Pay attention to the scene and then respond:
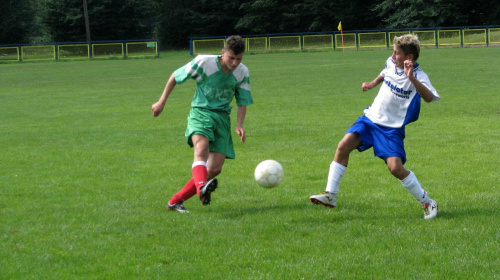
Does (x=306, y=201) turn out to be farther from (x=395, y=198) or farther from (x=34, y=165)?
(x=34, y=165)

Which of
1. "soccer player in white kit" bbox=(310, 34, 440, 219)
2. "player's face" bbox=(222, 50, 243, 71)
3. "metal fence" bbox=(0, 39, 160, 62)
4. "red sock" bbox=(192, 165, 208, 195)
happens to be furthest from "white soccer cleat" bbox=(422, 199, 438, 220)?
"metal fence" bbox=(0, 39, 160, 62)

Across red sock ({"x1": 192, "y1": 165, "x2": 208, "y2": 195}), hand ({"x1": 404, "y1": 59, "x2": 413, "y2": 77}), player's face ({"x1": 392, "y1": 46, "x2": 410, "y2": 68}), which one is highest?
player's face ({"x1": 392, "y1": 46, "x2": 410, "y2": 68})

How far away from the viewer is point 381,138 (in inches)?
236

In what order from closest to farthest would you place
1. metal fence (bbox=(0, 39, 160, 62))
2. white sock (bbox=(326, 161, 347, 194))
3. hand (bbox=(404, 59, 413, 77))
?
1. hand (bbox=(404, 59, 413, 77))
2. white sock (bbox=(326, 161, 347, 194))
3. metal fence (bbox=(0, 39, 160, 62))

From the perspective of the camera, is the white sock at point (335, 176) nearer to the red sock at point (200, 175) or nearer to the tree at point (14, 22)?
the red sock at point (200, 175)

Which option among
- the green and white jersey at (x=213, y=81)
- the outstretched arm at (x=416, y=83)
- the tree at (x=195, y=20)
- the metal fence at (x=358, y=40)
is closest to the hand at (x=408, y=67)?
the outstretched arm at (x=416, y=83)

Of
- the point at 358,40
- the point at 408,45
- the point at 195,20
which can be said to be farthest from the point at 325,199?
the point at 195,20

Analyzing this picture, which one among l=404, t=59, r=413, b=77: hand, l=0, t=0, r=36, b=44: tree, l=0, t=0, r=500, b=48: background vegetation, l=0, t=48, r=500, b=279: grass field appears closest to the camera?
l=0, t=48, r=500, b=279: grass field

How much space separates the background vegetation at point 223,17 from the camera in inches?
2138

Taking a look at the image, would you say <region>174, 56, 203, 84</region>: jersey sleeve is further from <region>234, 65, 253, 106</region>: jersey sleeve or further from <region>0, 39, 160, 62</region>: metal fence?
<region>0, 39, 160, 62</region>: metal fence

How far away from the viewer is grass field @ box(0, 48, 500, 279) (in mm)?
4715

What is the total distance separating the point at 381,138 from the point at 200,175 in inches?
62.7

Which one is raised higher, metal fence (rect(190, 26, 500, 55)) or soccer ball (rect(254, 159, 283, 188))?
metal fence (rect(190, 26, 500, 55))

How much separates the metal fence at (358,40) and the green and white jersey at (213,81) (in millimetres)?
40702
